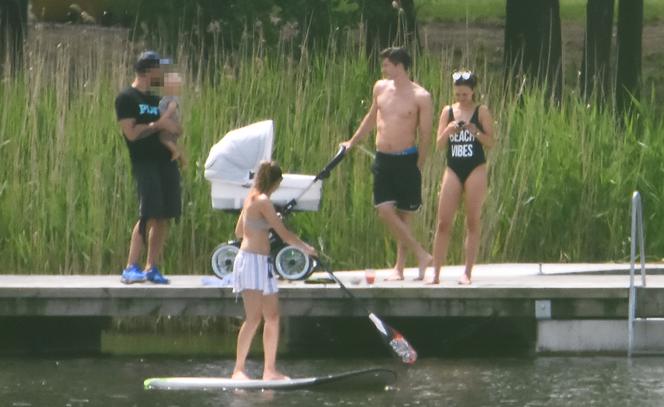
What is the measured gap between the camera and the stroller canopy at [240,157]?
15.8 meters

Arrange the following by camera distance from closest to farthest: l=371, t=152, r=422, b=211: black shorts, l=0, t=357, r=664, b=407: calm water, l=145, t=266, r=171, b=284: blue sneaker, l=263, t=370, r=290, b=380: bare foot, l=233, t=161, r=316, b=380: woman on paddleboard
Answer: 1. l=0, t=357, r=664, b=407: calm water
2. l=233, t=161, r=316, b=380: woman on paddleboard
3. l=263, t=370, r=290, b=380: bare foot
4. l=145, t=266, r=171, b=284: blue sneaker
5. l=371, t=152, r=422, b=211: black shorts

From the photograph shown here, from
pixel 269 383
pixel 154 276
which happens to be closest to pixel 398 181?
pixel 154 276

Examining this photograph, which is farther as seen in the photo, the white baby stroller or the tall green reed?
the tall green reed

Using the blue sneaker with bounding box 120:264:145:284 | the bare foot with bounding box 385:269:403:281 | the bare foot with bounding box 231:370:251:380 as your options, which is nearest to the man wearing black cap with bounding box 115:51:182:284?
the blue sneaker with bounding box 120:264:145:284

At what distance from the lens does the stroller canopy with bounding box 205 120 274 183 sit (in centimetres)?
1578

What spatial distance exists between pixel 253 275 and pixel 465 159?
2531 mm

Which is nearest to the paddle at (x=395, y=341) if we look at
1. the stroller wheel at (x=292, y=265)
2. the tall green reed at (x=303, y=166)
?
the stroller wheel at (x=292, y=265)

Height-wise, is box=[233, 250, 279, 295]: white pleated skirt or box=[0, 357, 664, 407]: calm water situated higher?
box=[233, 250, 279, 295]: white pleated skirt

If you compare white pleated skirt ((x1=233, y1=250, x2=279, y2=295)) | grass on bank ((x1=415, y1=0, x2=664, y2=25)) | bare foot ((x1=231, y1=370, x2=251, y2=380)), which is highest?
grass on bank ((x1=415, y1=0, x2=664, y2=25))

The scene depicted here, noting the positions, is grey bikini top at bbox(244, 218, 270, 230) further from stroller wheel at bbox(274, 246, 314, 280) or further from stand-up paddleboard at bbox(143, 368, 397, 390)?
stroller wheel at bbox(274, 246, 314, 280)

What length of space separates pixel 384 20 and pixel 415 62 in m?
9.17

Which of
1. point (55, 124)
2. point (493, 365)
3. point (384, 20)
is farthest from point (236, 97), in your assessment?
point (384, 20)

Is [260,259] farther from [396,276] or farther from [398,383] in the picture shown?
[396,276]

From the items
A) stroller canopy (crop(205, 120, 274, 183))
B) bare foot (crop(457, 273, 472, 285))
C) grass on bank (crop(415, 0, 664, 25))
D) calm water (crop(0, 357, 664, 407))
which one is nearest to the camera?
calm water (crop(0, 357, 664, 407))
